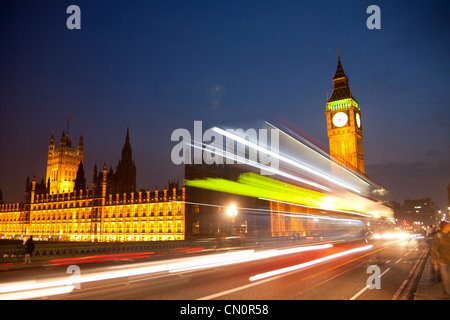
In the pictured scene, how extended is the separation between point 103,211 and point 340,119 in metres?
89.0

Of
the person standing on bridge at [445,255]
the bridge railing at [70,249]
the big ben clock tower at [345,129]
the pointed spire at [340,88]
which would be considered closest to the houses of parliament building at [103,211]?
the bridge railing at [70,249]

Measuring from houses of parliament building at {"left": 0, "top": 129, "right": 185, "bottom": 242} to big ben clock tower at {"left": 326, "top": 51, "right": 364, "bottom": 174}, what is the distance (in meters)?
63.7

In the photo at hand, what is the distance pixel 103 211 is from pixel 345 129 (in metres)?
87.9

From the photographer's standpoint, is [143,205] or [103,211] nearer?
[143,205]

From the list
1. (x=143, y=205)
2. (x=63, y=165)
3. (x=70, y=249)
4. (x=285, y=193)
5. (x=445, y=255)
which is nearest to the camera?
(x=445, y=255)

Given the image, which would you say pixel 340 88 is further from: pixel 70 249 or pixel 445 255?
pixel 445 255

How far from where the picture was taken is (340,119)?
123 metres

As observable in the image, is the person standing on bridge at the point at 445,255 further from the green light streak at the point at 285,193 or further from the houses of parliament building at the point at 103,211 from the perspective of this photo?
the houses of parliament building at the point at 103,211

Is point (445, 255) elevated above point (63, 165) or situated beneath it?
situated beneath

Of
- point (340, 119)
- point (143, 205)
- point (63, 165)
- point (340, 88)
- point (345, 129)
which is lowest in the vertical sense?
point (143, 205)

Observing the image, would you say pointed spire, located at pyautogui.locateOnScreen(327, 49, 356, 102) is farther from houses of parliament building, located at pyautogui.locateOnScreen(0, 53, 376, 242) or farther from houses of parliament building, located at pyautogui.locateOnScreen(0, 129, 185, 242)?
houses of parliament building, located at pyautogui.locateOnScreen(0, 129, 185, 242)

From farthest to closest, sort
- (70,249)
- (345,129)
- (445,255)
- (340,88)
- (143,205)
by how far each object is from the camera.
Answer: (340,88)
(345,129)
(143,205)
(70,249)
(445,255)

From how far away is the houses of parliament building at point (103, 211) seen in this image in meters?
80.9

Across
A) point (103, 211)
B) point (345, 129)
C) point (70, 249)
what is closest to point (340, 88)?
point (345, 129)
